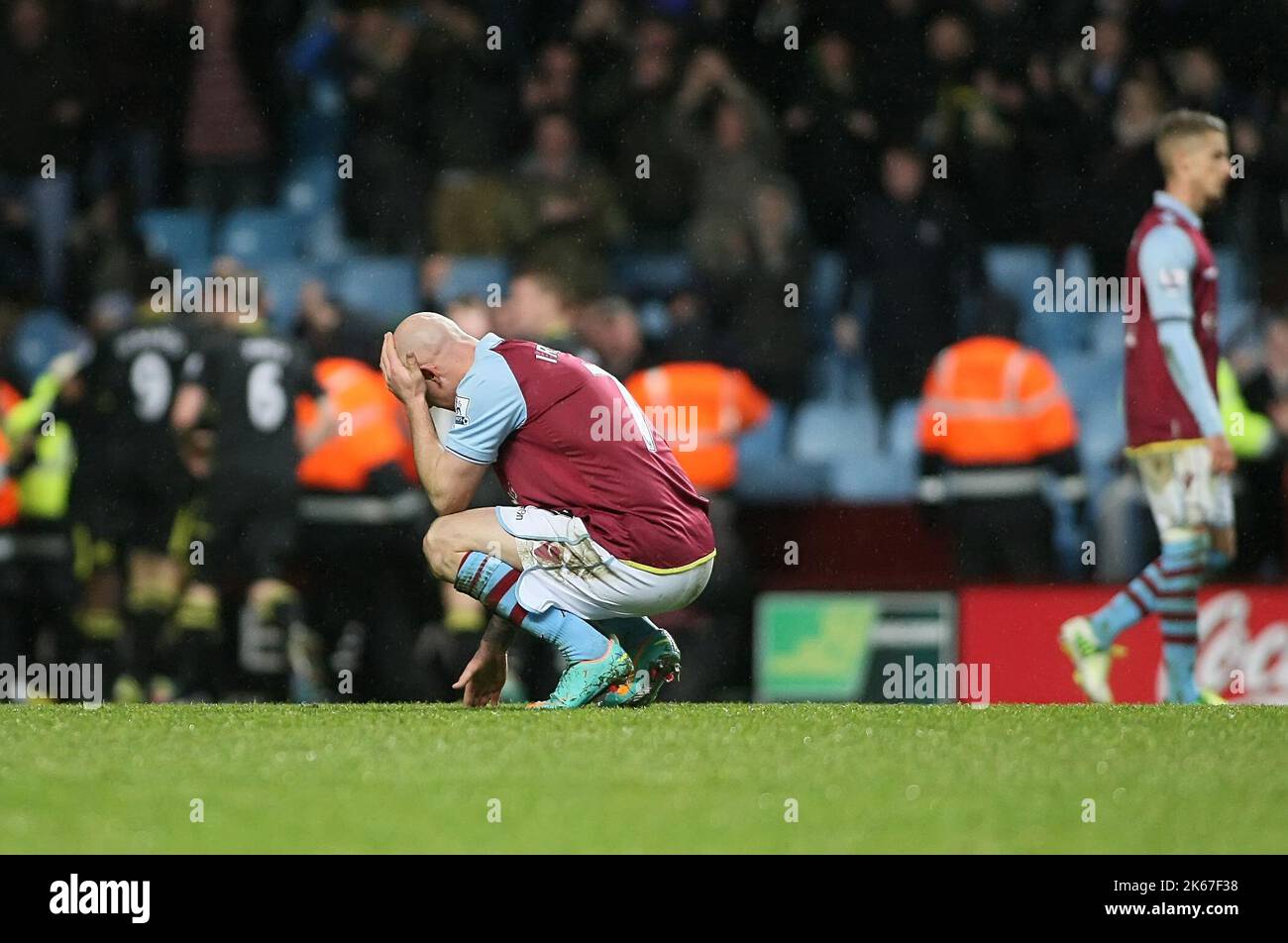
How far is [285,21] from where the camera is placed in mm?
11336

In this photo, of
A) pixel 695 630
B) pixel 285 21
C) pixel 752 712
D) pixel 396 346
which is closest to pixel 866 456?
pixel 695 630

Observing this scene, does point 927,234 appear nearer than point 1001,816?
No

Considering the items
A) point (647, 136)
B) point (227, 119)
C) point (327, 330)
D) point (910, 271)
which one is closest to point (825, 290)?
point (910, 271)

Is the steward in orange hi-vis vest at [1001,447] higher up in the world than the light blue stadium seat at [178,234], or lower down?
lower down

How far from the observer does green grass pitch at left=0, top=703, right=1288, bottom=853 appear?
13.5 feet

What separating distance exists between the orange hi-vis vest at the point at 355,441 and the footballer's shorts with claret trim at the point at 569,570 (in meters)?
2.76

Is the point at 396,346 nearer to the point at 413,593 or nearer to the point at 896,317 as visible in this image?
the point at 413,593

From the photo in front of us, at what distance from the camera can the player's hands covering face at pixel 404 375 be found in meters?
6.15

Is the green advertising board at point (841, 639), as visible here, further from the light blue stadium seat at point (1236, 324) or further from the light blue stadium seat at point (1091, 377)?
the light blue stadium seat at point (1236, 324)

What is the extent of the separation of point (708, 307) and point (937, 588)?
7.55 feet

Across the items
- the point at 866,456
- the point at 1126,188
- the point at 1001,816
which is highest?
the point at 1126,188

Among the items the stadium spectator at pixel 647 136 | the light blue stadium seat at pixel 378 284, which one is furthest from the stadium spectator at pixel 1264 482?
the light blue stadium seat at pixel 378 284

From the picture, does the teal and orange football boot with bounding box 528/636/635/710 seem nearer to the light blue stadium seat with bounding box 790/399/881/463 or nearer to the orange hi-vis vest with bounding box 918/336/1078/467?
the orange hi-vis vest with bounding box 918/336/1078/467

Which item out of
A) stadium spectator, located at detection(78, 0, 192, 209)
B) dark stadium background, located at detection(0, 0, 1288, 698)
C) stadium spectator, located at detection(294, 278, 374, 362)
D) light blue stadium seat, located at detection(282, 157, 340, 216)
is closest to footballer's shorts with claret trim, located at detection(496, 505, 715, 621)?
dark stadium background, located at detection(0, 0, 1288, 698)
